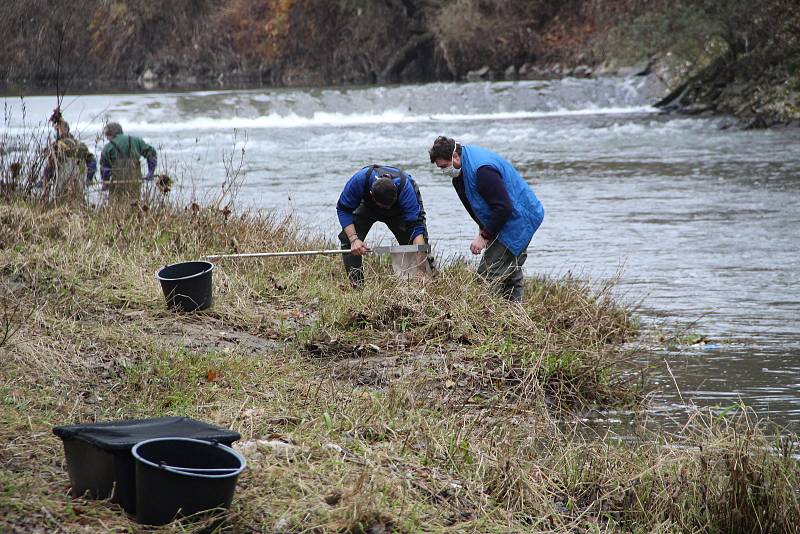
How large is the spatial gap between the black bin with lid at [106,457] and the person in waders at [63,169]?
20.3 feet

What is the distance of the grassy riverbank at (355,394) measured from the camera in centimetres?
433

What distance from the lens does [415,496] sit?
440 cm

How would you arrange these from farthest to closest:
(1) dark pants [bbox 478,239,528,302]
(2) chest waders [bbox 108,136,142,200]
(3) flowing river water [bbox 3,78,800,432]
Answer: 1. (2) chest waders [bbox 108,136,142,200]
2. (3) flowing river water [bbox 3,78,800,432]
3. (1) dark pants [bbox 478,239,528,302]

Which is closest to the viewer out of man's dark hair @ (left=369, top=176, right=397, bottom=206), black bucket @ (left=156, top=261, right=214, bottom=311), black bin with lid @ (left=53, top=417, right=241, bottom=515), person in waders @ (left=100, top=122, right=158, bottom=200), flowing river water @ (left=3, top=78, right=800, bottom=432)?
black bin with lid @ (left=53, top=417, right=241, bottom=515)

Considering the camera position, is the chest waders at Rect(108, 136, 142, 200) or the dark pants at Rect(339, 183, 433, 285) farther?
the chest waders at Rect(108, 136, 142, 200)

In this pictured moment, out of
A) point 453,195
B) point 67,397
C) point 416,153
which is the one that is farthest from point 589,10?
point 67,397

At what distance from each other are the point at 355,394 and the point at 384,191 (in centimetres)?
264

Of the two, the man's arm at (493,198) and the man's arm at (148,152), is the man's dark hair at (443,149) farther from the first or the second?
the man's arm at (148,152)

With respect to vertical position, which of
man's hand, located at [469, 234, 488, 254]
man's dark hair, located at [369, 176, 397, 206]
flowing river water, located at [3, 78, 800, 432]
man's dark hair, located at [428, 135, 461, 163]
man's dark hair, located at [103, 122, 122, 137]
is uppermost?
man's dark hair, located at [428, 135, 461, 163]

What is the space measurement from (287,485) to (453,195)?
12.7m

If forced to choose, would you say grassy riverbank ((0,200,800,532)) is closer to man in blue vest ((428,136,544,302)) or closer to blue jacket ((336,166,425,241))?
man in blue vest ((428,136,544,302))

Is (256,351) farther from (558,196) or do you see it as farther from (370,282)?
(558,196)

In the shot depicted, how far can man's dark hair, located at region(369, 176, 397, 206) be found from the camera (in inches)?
317

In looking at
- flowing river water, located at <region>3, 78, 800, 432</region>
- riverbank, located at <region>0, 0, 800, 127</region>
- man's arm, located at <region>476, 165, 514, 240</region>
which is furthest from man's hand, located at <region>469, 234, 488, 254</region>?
riverbank, located at <region>0, 0, 800, 127</region>
